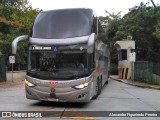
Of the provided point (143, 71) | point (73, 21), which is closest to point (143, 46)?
point (143, 71)

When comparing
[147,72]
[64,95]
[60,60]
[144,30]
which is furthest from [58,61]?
[144,30]

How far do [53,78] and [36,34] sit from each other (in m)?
2.03

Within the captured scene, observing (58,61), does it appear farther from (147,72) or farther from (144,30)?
(144,30)

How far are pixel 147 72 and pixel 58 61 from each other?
21.4m

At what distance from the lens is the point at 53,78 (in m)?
14.1

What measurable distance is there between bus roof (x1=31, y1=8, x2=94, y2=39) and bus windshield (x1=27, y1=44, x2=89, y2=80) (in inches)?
21.3

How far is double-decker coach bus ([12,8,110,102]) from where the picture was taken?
46.2 feet

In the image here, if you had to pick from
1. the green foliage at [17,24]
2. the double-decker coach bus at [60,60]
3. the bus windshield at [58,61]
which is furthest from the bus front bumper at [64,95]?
the green foliage at [17,24]

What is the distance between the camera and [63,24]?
1505 centimetres

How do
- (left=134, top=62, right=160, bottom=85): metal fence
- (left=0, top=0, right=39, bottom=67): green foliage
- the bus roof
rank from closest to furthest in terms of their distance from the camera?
the bus roof
(left=134, top=62, right=160, bottom=85): metal fence
(left=0, top=0, right=39, bottom=67): green foliage

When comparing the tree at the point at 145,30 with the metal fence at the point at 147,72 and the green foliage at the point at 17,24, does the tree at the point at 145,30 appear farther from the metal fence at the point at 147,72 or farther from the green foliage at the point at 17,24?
the green foliage at the point at 17,24

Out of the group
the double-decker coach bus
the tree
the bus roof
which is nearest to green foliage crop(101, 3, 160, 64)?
the tree

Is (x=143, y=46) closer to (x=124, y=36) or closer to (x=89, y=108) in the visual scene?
(x=124, y=36)

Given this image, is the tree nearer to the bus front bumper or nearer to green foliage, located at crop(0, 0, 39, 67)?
green foliage, located at crop(0, 0, 39, 67)
